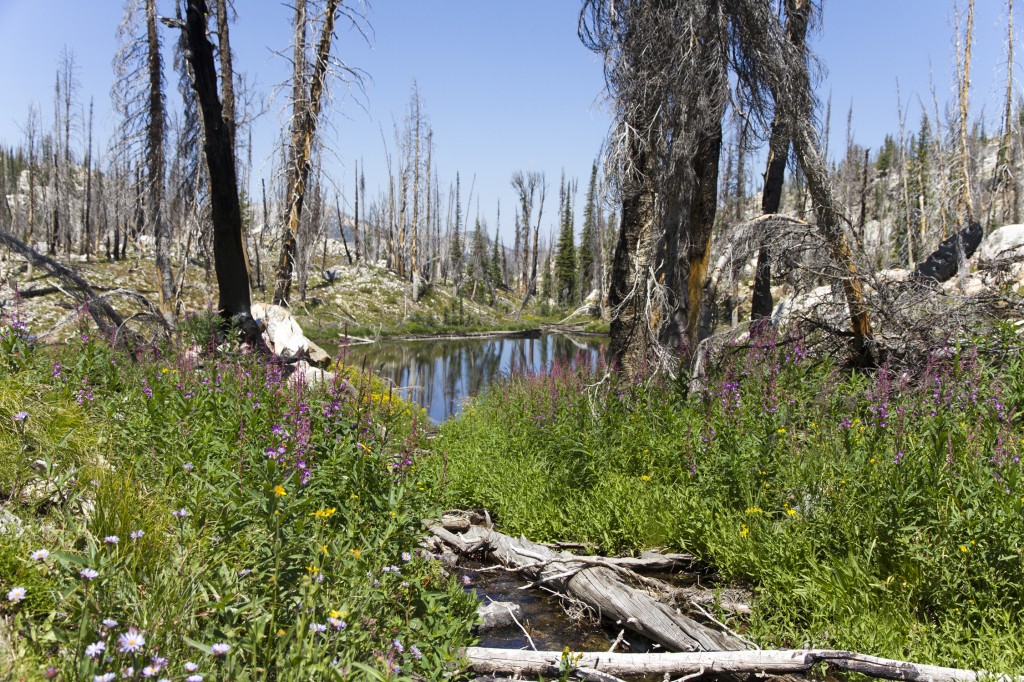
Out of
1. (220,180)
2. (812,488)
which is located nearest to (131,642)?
(812,488)

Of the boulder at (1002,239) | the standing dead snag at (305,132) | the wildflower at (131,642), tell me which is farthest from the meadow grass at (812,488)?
the boulder at (1002,239)

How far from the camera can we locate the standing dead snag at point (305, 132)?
43.9 feet

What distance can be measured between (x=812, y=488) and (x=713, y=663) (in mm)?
1568

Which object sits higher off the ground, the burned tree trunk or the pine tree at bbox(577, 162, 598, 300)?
the pine tree at bbox(577, 162, 598, 300)

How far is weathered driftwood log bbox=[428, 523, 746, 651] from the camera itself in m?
4.01

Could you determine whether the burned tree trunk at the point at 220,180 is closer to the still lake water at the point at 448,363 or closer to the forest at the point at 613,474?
the forest at the point at 613,474

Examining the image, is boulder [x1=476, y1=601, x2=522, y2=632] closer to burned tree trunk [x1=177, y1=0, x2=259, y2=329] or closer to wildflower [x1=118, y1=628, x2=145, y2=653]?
wildflower [x1=118, y1=628, x2=145, y2=653]

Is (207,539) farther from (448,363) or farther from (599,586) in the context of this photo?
(448,363)

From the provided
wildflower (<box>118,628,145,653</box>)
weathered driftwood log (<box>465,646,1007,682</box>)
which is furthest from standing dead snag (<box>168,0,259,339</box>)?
wildflower (<box>118,628,145,653</box>)

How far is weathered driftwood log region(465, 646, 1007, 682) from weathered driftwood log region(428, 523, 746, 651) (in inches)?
11.8

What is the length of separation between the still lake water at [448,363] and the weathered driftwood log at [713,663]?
2.43 meters

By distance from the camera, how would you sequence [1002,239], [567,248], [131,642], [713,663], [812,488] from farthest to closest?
[567,248] < [1002,239] < [812,488] < [713,663] < [131,642]

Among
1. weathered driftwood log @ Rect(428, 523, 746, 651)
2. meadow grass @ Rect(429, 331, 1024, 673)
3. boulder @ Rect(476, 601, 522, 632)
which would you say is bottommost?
boulder @ Rect(476, 601, 522, 632)

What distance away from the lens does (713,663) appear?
11.9 feet
